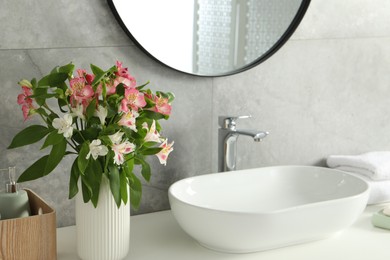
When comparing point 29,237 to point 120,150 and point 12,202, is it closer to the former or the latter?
point 12,202

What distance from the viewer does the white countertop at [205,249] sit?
65.3 inches

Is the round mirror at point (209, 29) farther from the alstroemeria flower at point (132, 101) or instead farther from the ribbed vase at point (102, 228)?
the ribbed vase at point (102, 228)

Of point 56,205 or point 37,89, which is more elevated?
point 37,89

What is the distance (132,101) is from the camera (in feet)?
4.95

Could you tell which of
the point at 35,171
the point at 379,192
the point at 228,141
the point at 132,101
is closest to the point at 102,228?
the point at 35,171

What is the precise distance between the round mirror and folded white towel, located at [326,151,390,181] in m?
0.46

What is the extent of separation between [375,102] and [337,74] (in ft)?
0.70

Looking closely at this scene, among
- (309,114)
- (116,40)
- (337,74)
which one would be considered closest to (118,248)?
(116,40)

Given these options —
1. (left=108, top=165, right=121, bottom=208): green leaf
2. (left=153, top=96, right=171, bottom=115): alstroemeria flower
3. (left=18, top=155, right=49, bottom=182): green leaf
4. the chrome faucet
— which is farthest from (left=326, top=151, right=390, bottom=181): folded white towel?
(left=18, top=155, right=49, bottom=182): green leaf

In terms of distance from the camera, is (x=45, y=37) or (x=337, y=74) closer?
(x=45, y=37)

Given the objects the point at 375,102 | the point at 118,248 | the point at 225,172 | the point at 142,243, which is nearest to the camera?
the point at 118,248

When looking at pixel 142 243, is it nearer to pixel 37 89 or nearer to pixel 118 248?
pixel 118 248

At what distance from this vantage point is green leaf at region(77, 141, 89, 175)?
1.49 meters

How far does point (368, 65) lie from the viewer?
231cm
